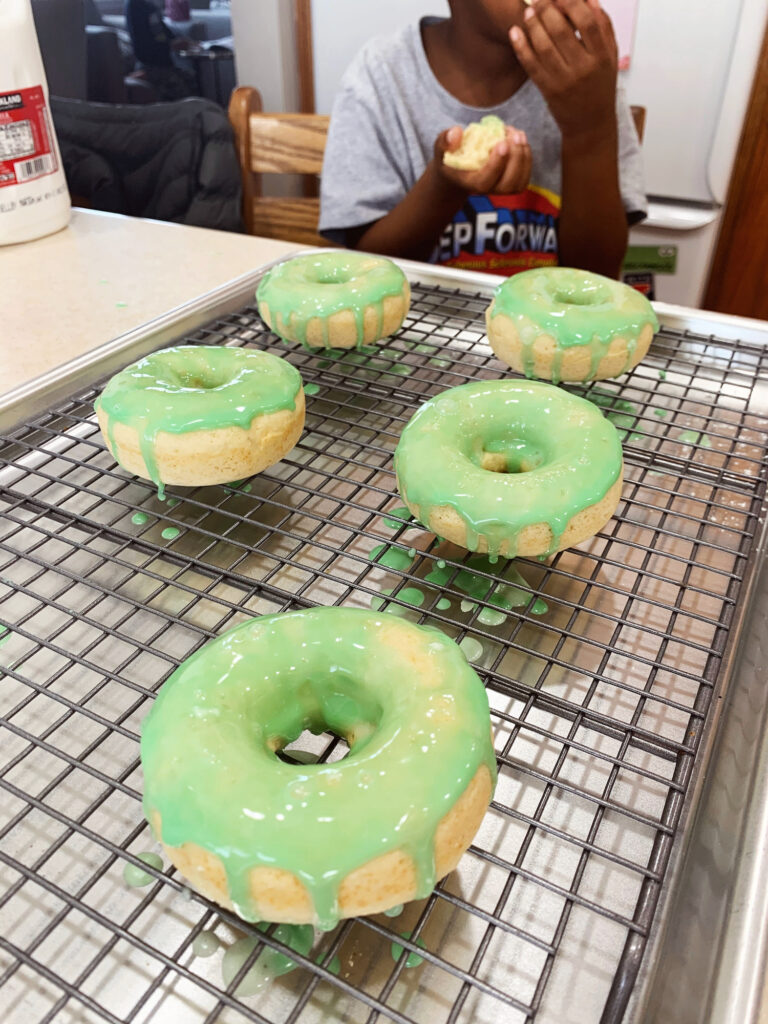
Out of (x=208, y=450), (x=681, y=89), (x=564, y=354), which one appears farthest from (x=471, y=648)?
(x=681, y=89)

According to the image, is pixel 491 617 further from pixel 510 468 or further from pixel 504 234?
pixel 504 234

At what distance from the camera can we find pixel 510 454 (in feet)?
3.10

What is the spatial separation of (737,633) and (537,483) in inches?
9.4

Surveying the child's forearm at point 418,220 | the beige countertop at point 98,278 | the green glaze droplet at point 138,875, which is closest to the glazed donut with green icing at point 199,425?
the beige countertop at point 98,278

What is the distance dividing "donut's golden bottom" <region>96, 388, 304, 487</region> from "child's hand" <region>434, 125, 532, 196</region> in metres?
0.88

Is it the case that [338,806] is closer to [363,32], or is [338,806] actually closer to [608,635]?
[608,635]

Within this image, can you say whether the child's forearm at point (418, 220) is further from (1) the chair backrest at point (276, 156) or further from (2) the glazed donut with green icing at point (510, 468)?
(2) the glazed donut with green icing at point (510, 468)

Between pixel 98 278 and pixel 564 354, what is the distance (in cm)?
87

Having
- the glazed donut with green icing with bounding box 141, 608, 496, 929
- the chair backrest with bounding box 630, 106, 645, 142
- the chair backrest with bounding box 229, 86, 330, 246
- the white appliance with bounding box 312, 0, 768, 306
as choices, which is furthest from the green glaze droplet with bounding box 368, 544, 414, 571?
the white appliance with bounding box 312, 0, 768, 306

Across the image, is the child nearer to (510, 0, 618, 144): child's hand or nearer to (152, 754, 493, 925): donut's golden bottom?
(510, 0, 618, 144): child's hand

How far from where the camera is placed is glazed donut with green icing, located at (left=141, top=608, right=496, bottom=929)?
0.51m

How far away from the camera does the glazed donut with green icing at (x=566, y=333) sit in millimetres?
1073

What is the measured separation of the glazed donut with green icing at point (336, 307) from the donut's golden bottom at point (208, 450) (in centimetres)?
26

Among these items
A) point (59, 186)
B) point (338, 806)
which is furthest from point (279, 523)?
point (59, 186)
